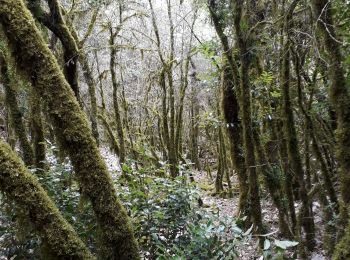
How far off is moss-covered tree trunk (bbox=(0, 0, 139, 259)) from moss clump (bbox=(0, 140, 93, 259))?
1.17ft

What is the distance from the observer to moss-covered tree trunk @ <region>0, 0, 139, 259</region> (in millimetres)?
3057

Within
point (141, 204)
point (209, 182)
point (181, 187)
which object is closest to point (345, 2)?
point (181, 187)

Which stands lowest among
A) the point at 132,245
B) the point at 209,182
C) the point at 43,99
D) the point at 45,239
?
the point at 209,182

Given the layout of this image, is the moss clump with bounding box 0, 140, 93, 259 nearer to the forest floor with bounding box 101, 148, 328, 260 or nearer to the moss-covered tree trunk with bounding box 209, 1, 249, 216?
the forest floor with bounding box 101, 148, 328, 260

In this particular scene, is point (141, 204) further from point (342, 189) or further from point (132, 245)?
point (342, 189)

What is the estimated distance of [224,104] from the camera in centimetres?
840

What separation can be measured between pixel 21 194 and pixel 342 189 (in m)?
2.90

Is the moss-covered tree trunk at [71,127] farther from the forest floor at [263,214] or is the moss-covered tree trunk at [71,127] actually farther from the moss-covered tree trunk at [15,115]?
the moss-covered tree trunk at [15,115]

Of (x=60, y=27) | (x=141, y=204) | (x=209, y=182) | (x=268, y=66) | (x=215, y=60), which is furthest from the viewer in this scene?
(x=209, y=182)

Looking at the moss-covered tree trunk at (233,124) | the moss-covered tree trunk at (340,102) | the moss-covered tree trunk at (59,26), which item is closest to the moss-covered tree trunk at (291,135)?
the moss-covered tree trunk at (233,124)

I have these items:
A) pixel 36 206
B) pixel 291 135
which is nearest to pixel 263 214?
pixel 291 135

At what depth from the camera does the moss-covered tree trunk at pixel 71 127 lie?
3.06m

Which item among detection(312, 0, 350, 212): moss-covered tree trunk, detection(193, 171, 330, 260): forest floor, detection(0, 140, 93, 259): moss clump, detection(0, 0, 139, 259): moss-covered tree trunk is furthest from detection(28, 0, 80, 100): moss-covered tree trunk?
detection(312, 0, 350, 212): moss-covered tree trunk

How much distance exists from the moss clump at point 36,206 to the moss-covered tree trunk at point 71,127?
36cm
